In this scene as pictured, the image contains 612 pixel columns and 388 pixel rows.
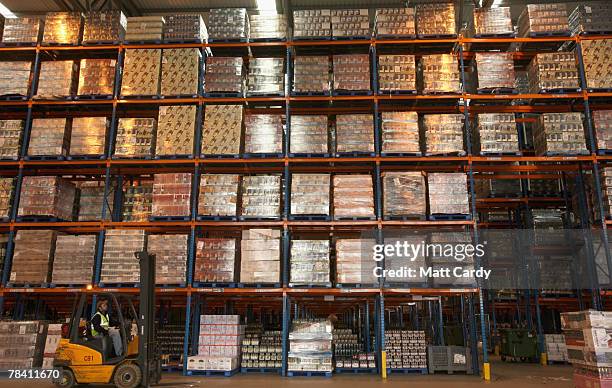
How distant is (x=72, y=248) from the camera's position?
10.5 metres

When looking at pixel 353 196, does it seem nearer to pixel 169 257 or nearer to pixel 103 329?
pixel 169 257

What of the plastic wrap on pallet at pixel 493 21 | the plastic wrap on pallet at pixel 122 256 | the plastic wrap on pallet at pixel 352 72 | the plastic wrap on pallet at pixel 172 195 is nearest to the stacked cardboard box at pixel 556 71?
the plastic wrap on pallet at pixel 493 21

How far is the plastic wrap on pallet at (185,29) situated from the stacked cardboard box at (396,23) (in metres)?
4.33

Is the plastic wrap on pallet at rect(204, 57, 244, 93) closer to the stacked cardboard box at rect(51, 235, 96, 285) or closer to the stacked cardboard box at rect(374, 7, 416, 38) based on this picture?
the stacked cardboard box at rect(374, 7, 416, 38)

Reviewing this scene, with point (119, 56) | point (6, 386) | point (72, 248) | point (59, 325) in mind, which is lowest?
point (6, 386)

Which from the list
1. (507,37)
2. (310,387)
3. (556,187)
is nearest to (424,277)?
(310,387)

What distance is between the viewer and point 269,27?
1163 cm

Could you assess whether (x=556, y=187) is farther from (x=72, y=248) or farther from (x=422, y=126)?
(x=72, y=248)

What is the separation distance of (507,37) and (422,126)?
294 cm

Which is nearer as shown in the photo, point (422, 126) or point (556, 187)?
point (422, 126)

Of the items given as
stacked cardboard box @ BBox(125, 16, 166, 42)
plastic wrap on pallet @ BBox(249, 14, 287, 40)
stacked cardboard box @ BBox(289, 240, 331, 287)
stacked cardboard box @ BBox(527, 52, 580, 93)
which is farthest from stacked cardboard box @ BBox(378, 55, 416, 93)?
stacked cardboard box @ BBox(125, 16, 166, 42)

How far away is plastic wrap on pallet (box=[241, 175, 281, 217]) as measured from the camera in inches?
415

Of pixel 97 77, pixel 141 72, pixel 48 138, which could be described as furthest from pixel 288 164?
pixel 48 138

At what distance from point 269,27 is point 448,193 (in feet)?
19.1
